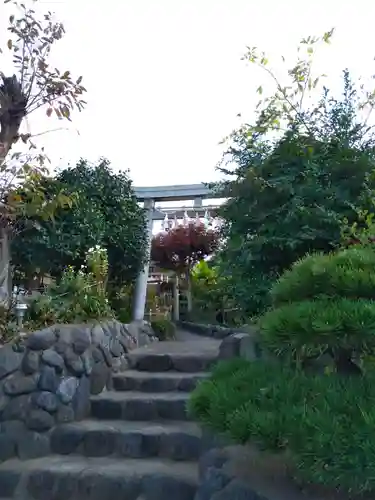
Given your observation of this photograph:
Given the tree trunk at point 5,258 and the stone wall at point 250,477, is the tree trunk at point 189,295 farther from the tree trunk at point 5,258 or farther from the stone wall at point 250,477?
the stone wall at point 250,477

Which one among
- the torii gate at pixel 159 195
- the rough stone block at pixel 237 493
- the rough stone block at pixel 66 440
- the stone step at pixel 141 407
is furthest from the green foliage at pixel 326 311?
the torii gate at pixel 159 195

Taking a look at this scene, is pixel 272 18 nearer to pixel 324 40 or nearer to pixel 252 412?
pixel 324 40

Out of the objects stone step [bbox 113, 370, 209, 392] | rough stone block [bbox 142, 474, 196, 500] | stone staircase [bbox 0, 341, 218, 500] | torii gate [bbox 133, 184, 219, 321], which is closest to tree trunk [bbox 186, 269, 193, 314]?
torii gate [bbox 133, 184, 219, 321]

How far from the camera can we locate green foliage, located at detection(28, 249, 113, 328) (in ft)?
12.4

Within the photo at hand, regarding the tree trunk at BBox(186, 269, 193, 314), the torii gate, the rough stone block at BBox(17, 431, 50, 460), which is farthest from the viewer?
the tree trunk at BBox(186, 269, 193, 314)

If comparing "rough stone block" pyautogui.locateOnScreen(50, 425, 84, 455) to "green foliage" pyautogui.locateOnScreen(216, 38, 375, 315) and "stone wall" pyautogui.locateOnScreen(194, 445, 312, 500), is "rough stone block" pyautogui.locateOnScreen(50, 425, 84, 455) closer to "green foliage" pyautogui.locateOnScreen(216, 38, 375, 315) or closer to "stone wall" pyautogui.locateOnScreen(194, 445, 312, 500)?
"stone wall" pyautogui.locateOnScreen(194, 445, 312, 500)

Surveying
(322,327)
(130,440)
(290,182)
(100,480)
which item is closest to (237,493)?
(322,327)

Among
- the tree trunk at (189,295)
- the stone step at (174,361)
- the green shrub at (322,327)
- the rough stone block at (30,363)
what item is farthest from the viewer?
the tree trunk at (189,295)

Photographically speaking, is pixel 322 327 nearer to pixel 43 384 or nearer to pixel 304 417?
pixel 304 417

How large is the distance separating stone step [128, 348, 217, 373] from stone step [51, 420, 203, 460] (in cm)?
78

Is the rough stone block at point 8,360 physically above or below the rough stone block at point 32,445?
above

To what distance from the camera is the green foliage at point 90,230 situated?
468 cm

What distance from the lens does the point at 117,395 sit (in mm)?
3615

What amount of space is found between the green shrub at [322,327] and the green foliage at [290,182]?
171 centimetres
